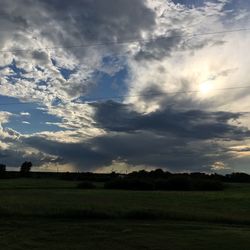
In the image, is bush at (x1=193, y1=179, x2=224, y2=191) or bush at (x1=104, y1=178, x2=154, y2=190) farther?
bush at (x1=193, y1=179, x2=224, y2=191)

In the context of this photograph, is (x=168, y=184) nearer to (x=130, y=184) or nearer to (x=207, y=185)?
(x=207, y=185)

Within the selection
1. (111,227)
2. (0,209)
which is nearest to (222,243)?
(111,227)

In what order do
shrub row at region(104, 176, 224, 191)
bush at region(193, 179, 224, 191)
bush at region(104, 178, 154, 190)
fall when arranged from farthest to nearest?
1. bush at region(193, 179, 224, 191)
2. shrub row at region(104, 176, 224, 191)
3. bush at region(104, 178, 154, 190)

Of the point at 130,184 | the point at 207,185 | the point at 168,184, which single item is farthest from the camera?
the point at 168,184

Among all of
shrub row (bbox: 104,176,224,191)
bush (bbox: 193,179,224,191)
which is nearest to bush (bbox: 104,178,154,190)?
shrub row (bbox: 104,176,224,191)

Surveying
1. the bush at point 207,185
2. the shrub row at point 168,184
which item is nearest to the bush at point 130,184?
the shrub row at point 168,184

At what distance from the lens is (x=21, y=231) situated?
31516mm

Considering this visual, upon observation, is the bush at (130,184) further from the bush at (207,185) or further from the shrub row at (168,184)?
the bush at (207,185)

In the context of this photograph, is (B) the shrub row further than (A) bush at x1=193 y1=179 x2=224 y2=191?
No

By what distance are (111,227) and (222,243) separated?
1024cm

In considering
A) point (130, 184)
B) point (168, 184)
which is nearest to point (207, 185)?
point (168, 184)

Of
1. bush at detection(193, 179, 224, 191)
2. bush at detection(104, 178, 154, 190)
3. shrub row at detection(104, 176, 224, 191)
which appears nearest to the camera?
bush at detection(104, 178, 154, 190)

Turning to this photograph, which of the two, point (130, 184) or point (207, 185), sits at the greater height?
point (207, 185)

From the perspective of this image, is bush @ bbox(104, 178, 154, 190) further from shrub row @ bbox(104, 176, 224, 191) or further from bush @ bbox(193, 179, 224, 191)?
bush @ bbox(193, 179, 224, 191)
